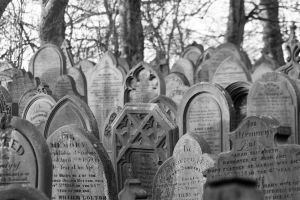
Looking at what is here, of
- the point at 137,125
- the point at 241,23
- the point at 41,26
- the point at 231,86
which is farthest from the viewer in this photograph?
the point at 241,23

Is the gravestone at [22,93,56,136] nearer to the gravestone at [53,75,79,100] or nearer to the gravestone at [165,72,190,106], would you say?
the gravestone at [53,75,79,100]

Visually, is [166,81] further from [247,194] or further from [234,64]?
[247,194]

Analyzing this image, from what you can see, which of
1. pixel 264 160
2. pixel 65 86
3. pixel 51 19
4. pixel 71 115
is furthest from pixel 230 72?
pixel 264 160

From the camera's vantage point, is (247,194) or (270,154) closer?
(247,194)

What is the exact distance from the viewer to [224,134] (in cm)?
1196

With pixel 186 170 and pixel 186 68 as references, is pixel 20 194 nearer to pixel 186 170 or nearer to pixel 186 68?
pixel 186 170

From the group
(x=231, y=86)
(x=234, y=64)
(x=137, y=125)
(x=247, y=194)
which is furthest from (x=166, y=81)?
(x=247, y=194)

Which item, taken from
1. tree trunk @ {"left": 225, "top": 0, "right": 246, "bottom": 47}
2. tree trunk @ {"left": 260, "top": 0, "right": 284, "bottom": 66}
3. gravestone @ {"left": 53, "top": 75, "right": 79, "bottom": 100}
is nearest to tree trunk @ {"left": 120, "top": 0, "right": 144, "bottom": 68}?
tree trunk @ {"left": 225, "top": 0, "right": 246, "bottom": 47}

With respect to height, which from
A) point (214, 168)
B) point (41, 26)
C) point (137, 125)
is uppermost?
point (41, 26)

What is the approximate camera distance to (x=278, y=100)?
12.1 metres

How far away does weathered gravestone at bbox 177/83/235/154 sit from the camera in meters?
11.6

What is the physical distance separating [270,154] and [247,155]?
0.24 m

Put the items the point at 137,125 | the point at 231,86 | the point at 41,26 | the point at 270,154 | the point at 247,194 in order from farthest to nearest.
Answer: the point at 41,26
the point at 231,86
the point at 137,125
the point at 270,154
the point at 247,194

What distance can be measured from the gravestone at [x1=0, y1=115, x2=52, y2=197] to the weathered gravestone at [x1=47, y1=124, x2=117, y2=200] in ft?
2.01
